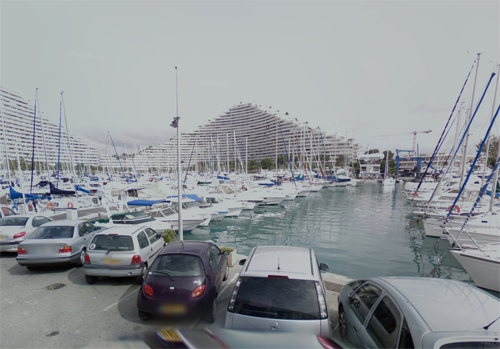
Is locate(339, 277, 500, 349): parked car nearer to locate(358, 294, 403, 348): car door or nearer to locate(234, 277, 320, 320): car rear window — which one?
locate(358, 294, 403, 348): car door

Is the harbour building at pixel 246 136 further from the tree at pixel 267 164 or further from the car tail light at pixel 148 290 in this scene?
the car tail light at pixel 148 290

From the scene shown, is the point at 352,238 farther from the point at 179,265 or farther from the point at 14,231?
the point at 14,231

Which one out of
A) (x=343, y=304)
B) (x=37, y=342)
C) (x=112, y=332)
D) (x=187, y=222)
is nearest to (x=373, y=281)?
(x=343, y=304)

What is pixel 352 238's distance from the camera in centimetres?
1761

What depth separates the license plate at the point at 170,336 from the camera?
2203mm

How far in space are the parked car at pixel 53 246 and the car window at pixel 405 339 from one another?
7.93 metres

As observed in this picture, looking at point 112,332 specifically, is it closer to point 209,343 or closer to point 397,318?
point 209,343

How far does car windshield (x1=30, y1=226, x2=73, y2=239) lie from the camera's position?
810cm

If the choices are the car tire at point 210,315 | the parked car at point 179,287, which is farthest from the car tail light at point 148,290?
the car tire at point 210,315

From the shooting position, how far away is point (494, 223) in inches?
568

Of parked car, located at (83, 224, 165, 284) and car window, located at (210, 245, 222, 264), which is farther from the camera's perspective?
parked car, located at (83, 224, 165, 284)

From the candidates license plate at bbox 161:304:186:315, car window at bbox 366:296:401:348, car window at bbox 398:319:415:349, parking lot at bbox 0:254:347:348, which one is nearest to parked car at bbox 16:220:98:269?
parking lot at bbox 0:254:347:348

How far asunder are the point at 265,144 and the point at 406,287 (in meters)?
170

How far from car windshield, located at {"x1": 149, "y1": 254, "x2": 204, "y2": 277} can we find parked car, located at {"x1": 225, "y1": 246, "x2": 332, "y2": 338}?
5.01 ft
